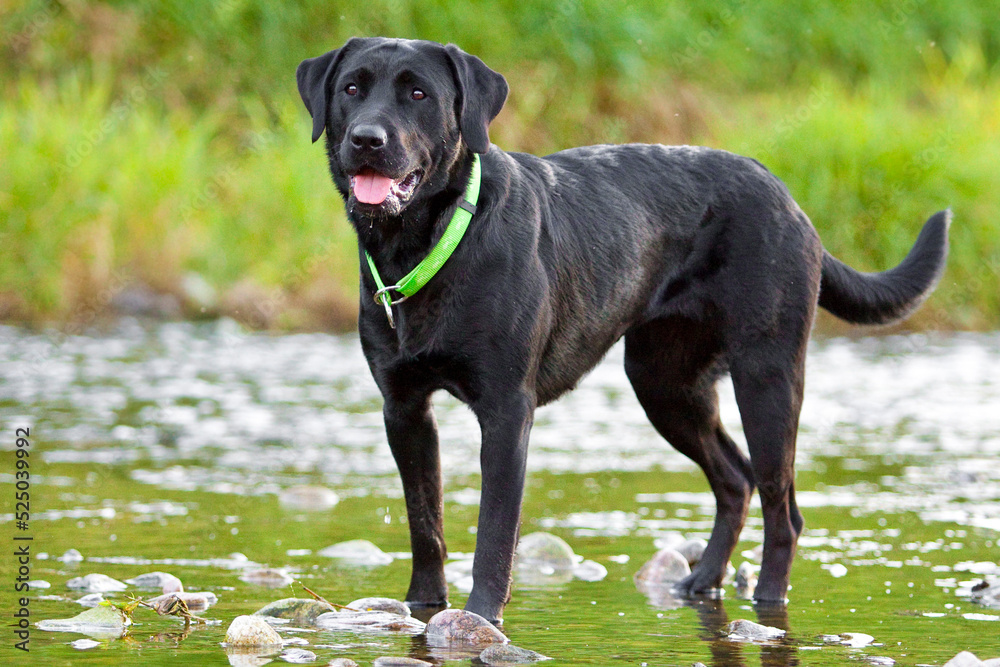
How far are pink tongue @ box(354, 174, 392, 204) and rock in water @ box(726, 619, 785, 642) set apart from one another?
1.56 meters

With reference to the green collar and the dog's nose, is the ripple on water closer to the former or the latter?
the green collar

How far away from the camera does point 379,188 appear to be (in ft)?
13.0

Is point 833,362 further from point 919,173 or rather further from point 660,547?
point 660,547

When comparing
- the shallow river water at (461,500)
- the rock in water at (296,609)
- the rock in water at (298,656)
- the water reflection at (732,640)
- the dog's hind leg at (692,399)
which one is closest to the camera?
the rock in water at (298,656)

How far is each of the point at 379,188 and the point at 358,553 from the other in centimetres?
163

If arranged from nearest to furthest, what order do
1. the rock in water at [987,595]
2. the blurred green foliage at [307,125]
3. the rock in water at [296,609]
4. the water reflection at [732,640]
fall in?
the water reflection at [732,640] < the rock in water at [296,609] < the rock in water at [987,595] < the blurred green foliage at [307,125]

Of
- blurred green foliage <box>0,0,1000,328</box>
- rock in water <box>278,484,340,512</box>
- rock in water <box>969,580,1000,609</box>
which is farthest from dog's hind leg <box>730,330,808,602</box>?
blurred green foliage <box>0,0,1000,328</box>

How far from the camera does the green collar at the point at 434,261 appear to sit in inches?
160

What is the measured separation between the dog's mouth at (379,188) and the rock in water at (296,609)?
1.15 m

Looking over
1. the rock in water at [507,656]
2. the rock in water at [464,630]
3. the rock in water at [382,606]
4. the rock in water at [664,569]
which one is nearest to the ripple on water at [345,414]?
the rock in water at [664,569]

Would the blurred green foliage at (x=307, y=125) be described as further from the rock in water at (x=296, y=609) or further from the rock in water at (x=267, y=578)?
the rock in water at (x=296, y=609)

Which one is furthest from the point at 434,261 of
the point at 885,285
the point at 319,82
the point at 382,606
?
the point at 885,285

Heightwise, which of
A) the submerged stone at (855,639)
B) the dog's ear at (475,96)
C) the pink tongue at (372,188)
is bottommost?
the submerged stone at (855,639)

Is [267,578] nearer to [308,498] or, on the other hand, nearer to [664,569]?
[664,569]
